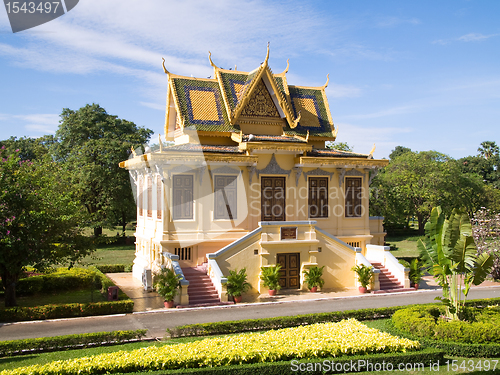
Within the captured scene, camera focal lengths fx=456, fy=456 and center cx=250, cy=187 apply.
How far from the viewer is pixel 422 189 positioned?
163ft

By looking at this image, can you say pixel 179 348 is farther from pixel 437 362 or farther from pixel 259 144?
pixel 259 144

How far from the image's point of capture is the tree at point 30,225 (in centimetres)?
1753

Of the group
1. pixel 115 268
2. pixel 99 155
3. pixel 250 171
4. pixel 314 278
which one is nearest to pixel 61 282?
pixel 115 268

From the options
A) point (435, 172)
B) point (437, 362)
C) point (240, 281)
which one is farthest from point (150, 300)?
point (435, 172)

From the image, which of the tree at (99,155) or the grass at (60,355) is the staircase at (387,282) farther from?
the tree at (99,155)

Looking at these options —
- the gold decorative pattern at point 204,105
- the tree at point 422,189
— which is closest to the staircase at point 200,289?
the gold decorative pattern at point 204,105

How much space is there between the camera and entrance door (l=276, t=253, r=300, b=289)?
22625 mm

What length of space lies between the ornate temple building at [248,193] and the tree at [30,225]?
465 centimetres

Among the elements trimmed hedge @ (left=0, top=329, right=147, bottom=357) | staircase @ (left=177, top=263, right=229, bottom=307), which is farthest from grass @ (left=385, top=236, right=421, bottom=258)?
trimmed hedge @ (left=0, top=329, right=147, bottom=357)

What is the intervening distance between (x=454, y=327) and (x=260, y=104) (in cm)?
1724

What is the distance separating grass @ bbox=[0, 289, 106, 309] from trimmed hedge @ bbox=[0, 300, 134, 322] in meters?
2.28

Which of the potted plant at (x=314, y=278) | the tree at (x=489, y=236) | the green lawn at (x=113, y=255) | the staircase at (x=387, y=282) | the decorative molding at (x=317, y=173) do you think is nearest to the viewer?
the potted plant at (x=314, y=278)

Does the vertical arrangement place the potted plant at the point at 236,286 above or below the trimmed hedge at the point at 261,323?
above

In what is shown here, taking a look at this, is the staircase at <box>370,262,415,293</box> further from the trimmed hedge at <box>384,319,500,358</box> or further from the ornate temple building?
the trimmed hedge at <box>384,319,500,358</box>
